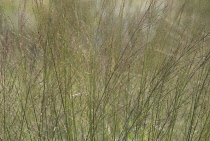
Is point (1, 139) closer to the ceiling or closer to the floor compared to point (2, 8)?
closer to the floor

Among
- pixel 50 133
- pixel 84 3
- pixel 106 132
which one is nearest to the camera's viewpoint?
pixel 50 133

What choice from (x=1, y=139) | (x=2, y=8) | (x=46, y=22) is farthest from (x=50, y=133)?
(x=2, y=8)

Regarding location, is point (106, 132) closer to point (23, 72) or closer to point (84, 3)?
point (23, 72)

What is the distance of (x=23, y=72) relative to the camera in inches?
73.6

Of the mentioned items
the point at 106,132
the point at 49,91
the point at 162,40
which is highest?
the point at 162,40

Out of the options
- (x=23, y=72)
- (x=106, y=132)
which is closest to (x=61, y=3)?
(x=23, y=72)

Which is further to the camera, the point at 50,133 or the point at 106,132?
the point at 106,132

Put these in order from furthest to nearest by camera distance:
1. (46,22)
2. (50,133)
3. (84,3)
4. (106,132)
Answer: (84,3)
(106,132)
(50,133)
(46,22)

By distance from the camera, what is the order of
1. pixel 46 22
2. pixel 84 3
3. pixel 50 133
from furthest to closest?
pixel 84 3 → pixel 50 133 → pixel 46 22

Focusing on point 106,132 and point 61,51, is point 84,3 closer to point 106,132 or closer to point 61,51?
point 61,51

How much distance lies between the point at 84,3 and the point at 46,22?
2.35 feet

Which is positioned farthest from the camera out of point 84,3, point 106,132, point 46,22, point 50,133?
point 84,3

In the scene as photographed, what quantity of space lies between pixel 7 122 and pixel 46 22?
0.67 metres

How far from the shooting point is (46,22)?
1.80 metres
